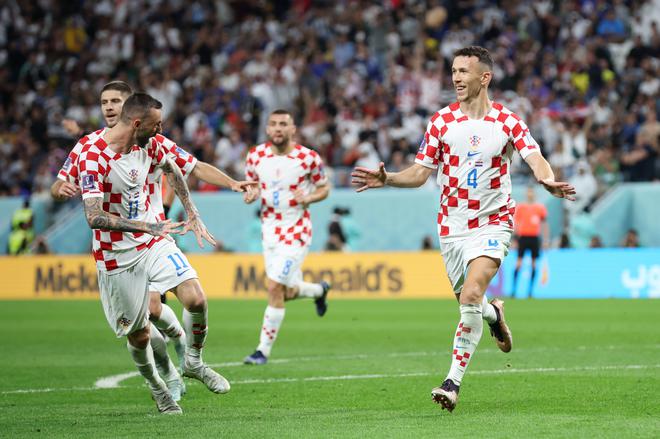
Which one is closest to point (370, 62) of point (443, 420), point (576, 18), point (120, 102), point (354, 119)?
point (354, 119)

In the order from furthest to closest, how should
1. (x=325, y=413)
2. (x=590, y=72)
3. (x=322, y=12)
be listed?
(x=322, y=12), (x=590, y=72), (x=325, y=413)

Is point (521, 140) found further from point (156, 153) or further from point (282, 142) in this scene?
point (282, 142)

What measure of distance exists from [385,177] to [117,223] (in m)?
2.06

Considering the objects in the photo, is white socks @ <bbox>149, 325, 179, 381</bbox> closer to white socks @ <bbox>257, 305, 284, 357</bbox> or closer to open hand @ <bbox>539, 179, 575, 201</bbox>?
open hand @ <bbox>539, 179, 575, 201</bbox>

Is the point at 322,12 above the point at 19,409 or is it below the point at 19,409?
above

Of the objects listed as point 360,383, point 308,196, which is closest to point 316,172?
point 308,196

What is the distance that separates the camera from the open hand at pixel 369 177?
29.2 feet

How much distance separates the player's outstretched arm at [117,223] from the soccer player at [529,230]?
16413mm

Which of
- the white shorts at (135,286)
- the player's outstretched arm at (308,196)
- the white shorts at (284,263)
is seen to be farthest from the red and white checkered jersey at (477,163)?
the player's outstretched arm at (308,196)

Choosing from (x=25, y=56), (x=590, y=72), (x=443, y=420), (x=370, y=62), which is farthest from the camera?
(x=25, y=56)

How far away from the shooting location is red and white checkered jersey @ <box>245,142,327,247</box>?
14180mm

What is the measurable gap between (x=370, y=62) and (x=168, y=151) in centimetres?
2051

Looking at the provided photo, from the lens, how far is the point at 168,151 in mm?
9516

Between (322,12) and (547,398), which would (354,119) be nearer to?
(322,12)
